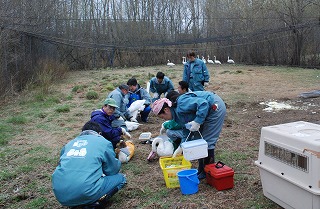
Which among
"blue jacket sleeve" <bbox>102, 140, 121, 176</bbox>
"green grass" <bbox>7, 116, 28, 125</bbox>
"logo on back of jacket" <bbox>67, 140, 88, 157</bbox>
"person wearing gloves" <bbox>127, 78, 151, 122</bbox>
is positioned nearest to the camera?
"logo on back of jacket" <bbox>67, 140, 88, 157</bbox>

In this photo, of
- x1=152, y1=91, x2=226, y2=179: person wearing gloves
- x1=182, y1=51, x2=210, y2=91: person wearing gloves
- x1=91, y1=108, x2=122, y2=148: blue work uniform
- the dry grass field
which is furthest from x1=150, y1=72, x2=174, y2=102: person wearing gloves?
x1=152, y1=91, x2=226, y2=179: person wearing gloves

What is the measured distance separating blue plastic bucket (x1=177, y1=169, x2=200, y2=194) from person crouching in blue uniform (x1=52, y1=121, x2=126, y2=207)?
0.76m

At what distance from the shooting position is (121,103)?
24.1ft

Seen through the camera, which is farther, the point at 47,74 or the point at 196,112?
the point at 47,74

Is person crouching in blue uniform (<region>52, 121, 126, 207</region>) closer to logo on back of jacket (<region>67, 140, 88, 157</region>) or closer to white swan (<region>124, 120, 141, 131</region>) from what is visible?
logo on back of jacket (<region>67, 140, 88, 157</region>)

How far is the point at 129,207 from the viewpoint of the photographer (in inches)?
151

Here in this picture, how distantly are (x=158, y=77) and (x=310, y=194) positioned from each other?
547 cm

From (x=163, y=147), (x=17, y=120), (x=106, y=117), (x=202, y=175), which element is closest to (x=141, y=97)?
(x=17, y=120)

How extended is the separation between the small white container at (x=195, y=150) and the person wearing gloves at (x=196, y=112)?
184mm

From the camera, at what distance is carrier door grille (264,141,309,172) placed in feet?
9.52

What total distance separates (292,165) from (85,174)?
200 centimetres

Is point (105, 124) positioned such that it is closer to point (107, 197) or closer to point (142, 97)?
point (107, 197)

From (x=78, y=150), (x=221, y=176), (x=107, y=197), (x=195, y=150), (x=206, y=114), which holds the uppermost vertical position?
(x=206, y=114)

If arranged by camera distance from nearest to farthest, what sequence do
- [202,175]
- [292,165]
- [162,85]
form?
1. [292,165]
2. [202,175]
3. [162,85]
